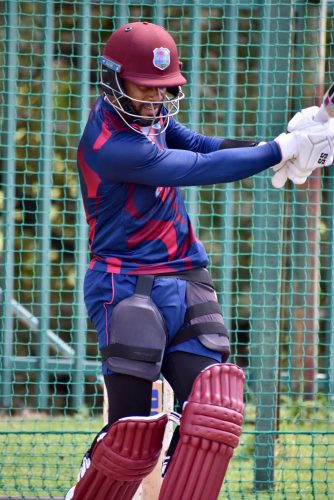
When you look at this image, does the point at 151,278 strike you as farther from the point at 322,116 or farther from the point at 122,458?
the point at 322,116

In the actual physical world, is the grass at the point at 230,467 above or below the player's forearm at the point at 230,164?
below

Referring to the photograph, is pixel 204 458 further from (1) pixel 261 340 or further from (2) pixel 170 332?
(1) pixel 261 340

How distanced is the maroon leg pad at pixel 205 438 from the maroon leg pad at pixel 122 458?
0.10 metres

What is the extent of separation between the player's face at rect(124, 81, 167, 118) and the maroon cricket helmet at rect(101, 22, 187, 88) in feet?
0.16

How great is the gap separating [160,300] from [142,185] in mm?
399

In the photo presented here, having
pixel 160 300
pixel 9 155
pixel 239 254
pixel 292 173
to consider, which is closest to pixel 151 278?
pixel 160 300

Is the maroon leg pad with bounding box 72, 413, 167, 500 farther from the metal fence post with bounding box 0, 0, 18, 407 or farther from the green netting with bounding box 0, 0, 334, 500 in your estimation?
the metal fence post with bounding box 0, 0, 18, 407

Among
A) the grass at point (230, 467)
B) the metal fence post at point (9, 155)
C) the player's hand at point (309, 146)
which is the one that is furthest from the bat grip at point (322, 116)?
the metal fence post at point (9, 155)

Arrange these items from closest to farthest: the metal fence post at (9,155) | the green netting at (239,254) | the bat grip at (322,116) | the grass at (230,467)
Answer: the bat grip at (322,116), the grass at (230,467), the green netting at (239,254), the metal fence post at (9,155)

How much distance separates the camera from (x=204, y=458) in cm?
359

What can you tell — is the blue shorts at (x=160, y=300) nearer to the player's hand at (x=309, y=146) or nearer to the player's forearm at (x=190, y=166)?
the player's forearm at (x=190, y=166)

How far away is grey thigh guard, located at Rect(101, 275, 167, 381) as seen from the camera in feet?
12.0

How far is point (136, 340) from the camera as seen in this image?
12.0 ft

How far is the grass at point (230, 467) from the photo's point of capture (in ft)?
16.6
